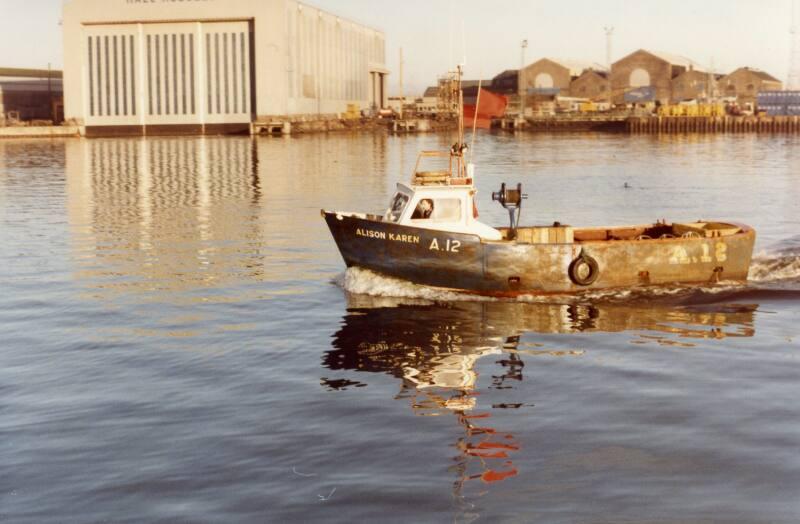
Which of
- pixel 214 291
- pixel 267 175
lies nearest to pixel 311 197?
pixel 267 175

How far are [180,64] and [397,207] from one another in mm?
126584

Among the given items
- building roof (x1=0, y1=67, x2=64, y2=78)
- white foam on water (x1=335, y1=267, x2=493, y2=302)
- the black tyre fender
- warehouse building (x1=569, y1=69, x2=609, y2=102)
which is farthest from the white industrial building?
the black tyre fender

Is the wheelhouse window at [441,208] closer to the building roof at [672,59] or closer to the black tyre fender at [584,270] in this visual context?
the black tyre fender at [584,270]

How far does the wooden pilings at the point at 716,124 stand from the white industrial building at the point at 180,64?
55.6 meters

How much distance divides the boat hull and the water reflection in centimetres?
65

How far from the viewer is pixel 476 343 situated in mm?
21234

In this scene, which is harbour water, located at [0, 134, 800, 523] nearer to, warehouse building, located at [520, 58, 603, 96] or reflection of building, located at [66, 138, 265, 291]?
reflection of building, located at [66, 138, 265, 291]

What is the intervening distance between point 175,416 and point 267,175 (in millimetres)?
56416

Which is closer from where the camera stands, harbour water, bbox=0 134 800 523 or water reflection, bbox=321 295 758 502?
harbour water, bbox=0 134 800 523

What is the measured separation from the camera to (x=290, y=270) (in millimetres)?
31125

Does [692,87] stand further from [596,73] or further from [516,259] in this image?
[516,259]

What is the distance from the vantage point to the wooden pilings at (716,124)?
153750mm

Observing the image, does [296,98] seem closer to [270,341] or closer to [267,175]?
[267,175]

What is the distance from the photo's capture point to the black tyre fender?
2459cm
